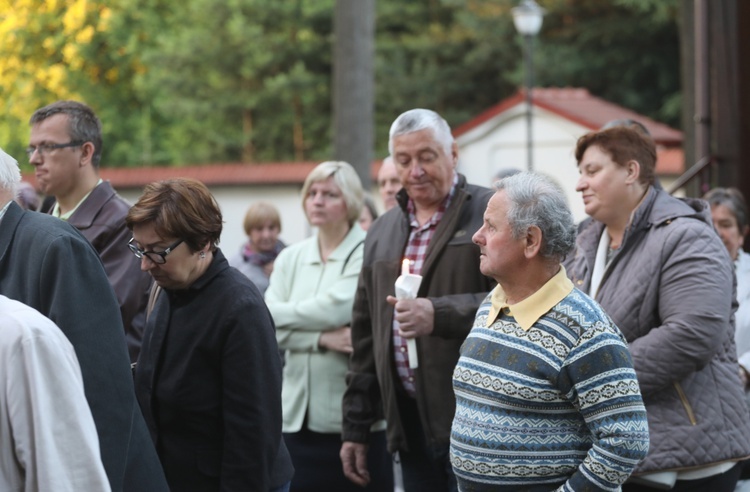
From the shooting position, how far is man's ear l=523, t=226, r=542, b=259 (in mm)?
3346

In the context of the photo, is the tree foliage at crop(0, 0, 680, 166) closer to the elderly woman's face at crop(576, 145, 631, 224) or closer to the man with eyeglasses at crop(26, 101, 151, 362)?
the man with eyeglasses at crop(26, 101, 151, 362)

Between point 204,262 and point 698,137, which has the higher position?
point 698,137

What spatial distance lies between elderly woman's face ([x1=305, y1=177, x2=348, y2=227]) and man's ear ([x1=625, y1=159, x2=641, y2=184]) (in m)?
1.76

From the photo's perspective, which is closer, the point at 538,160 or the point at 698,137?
the point at 698,137

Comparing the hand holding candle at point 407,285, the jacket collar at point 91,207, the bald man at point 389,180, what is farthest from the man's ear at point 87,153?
the bald man at point 389,180

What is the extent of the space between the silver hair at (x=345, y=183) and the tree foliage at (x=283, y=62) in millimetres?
28928

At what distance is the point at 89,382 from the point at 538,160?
2367 cm

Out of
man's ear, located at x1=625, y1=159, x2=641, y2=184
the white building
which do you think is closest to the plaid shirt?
man's ear, located at x1=625, y1=159, x2=641, y2=184

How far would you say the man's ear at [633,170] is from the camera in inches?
175

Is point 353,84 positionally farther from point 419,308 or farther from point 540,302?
point 540,302

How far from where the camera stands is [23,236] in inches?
128

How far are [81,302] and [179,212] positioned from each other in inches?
22.8

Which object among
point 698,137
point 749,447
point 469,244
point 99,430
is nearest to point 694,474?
point 749,447

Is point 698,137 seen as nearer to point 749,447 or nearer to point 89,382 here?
point 749,447
